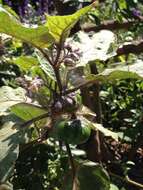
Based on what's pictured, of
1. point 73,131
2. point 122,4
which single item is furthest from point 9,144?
point 122,4

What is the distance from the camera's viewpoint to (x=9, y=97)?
1097mm

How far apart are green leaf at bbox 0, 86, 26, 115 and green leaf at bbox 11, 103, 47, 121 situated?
0.02 m

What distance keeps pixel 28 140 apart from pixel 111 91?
1185 millimetres

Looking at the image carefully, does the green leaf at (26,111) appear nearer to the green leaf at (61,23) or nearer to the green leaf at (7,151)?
the green leaf at (7,151)

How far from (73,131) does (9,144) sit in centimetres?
13

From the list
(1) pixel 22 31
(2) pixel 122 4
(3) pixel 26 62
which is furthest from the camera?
(2) pixel 122 4

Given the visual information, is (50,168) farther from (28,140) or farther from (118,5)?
(118,5)

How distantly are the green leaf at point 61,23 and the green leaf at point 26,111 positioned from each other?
0.14 meters

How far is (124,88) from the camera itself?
2.25 meters

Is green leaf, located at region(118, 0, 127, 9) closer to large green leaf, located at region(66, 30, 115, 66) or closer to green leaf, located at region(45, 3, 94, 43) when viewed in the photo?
large green leaf, located at region(66, 30, 115, 66)

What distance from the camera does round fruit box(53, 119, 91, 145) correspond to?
990mm

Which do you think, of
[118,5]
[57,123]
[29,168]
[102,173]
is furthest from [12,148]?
[118,5]

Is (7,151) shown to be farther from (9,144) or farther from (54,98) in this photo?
(54,98)

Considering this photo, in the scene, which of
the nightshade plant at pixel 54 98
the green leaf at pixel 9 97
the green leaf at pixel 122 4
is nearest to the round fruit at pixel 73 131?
the nightshade plant at pixel 54 98
